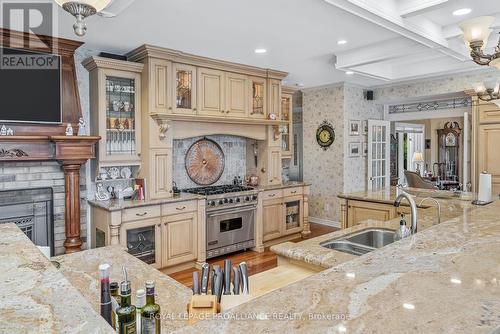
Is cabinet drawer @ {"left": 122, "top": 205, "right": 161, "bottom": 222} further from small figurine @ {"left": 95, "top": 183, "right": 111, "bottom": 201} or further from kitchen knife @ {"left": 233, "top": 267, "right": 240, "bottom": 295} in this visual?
kitchen knife @ {"left": 233, "top": 267, "right": 240, "bottom": 295}

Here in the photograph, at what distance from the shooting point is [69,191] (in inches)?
143

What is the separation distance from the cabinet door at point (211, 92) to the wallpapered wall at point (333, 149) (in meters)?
2.48

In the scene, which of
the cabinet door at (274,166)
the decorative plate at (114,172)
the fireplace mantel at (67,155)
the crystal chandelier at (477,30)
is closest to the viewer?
the crystal chandelier at (477,30)

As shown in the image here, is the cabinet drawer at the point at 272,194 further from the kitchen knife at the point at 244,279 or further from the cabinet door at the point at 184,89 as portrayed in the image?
the kitchen knife at the point at 244,279

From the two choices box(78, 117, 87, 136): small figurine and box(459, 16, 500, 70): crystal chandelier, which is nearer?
box(459, 16, 500, 70): crystal chandelier

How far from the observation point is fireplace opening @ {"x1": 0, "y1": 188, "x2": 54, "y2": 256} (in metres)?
3.47

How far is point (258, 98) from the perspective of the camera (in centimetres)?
511

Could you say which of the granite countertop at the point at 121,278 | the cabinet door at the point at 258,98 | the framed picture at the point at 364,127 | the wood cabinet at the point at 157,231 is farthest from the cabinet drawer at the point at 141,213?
the framed picture at the point at 364,127

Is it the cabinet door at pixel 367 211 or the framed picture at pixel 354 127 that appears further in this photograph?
the framed picture at pixel 354 127

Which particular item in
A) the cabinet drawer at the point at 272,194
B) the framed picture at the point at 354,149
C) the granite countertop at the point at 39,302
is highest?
the framed picture at the point at 354,149

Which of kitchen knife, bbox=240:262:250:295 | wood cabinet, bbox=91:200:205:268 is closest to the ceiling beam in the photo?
kitchen knife, bbox=240:262:250:295

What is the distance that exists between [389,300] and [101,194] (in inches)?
145

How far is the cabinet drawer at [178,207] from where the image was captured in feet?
13.0

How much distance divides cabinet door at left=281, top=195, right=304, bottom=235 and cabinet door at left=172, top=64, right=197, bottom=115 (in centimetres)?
209
